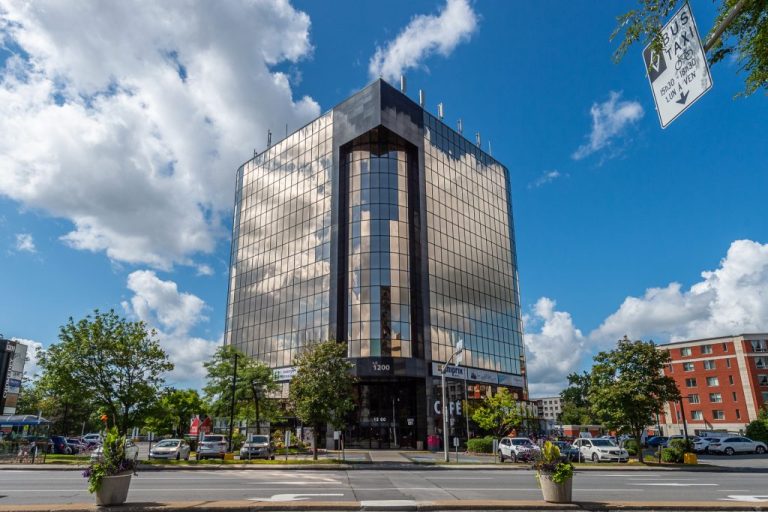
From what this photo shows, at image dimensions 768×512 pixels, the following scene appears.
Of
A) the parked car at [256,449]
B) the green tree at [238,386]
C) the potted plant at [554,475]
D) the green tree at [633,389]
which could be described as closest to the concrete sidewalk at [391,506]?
the potted plant at [554,475]

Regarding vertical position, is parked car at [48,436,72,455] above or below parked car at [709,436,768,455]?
above

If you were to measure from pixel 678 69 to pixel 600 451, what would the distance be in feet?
117

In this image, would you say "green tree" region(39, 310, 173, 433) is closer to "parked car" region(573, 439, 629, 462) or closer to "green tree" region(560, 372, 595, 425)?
"parked car" region(573, 439, 629, 462)

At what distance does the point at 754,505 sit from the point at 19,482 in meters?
24.7

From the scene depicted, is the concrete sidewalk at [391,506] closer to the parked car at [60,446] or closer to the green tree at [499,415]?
the parked car at [60,446]

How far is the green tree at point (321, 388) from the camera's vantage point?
3572 cm

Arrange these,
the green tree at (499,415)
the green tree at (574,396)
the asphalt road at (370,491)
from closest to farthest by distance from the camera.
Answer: the asphalt road at (370,491)
the green tree at (499,415)
the green tree at (574,396)

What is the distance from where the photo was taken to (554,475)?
1247cm

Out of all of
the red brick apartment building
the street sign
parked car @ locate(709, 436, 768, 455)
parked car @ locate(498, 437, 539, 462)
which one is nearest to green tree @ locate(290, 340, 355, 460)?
parked car @ locate(498, 437, 539, 462)

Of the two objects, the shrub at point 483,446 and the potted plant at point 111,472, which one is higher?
the potted plant at point 111,472

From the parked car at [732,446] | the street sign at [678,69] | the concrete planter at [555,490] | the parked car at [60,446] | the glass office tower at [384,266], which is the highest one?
the glass office tower at [384,266]

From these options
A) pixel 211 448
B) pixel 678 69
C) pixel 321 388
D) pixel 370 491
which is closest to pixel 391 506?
pixel 370 491

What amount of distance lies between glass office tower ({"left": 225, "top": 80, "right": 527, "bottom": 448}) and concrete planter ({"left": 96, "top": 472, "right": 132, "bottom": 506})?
40.2m

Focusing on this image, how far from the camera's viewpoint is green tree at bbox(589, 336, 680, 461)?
34312 millimetres
